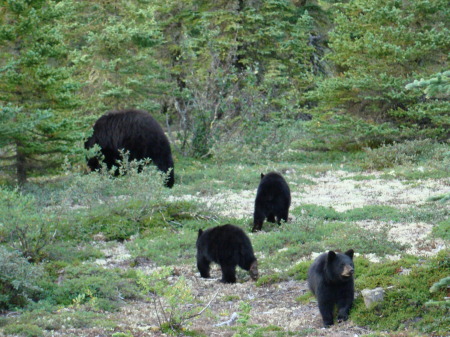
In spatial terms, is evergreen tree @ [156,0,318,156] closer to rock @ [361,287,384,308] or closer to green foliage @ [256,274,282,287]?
green foliage @ [256,274,282,287]

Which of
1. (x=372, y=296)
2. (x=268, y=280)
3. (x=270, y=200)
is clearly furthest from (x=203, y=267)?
(x=372, y=296)

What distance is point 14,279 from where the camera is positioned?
7.64 metres

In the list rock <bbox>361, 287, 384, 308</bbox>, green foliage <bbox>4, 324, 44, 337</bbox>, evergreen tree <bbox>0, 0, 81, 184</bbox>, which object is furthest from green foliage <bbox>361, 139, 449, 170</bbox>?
green foliage <bbox>4, 324, 44, 337</bbox>

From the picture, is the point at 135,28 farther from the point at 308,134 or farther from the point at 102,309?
the point at 102,309

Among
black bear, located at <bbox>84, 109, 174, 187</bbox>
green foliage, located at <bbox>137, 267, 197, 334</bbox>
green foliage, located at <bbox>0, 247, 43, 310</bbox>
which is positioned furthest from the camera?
black bear, located at <bbox>84, 109, 174, 187</bbox>

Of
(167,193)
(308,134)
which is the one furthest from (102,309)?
(308,134)

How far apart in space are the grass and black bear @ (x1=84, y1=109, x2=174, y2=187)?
4.28 ft

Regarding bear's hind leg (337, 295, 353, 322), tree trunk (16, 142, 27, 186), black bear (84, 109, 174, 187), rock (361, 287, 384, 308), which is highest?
black bear (84, 109, 174, 187)

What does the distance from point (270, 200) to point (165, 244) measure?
216cm

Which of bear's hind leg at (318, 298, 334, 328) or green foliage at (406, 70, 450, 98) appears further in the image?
bear's hind leg at (318, 298, 334, 328)

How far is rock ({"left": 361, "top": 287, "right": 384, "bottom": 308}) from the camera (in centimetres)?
716

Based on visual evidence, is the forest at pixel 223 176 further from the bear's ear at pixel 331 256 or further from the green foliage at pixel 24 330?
the bear's ear at pixel 331 256

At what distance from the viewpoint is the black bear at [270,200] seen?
11984 millimetres

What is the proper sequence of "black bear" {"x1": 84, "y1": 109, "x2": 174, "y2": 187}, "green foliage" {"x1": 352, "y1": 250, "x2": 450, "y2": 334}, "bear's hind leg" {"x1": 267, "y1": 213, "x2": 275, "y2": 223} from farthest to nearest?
"black bear" {"x1": 84, "y1": 109, "x2": 174, "y2": 187}, "bear's hind leg" {"x1": 267, "y1": 213, "x2": 275, "y2": 223}, "green foliage" {"x1": 352, "y1": 250, "x2": 450, "y2": 334}
